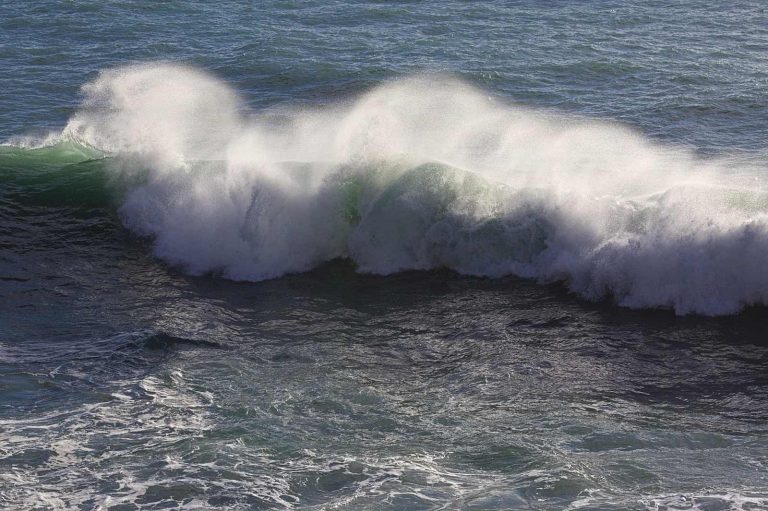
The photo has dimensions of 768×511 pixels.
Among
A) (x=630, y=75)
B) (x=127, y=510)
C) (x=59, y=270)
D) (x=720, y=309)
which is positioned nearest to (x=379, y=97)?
(x=630, y=75)

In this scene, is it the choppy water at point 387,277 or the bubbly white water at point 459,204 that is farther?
the bubbly white water at point 459,204

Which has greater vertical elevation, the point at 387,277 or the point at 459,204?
the point at 459,204

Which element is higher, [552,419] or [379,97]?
[379,97]

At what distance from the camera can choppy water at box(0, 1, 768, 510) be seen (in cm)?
→ 1173

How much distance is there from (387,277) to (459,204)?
191 centimetres

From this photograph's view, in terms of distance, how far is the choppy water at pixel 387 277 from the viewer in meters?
11.7

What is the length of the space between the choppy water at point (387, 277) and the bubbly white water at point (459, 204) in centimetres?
6

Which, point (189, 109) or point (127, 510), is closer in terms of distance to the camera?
point (127, 510)

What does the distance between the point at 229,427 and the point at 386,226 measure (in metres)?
6.96

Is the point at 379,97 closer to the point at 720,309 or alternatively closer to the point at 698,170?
the point at 698,170

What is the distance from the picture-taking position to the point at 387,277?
18094 mm

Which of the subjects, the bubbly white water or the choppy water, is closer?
the choppy water

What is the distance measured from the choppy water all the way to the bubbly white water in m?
0.06

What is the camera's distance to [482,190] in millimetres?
18875
